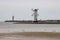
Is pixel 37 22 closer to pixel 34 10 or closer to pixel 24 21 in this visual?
pixel 34 10

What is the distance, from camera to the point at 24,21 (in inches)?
5694

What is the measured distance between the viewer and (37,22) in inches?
4663

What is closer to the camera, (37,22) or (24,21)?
(37,22)

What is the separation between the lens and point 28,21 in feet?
467

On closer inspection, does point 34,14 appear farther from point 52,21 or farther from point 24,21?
point 24,21

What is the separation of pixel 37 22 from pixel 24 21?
89.9 feet

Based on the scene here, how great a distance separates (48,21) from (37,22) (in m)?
9.63

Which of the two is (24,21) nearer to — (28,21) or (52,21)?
(28,21)

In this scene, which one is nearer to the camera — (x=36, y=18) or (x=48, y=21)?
(x=36, y=18)

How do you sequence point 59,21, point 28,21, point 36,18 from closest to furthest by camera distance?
point 36,18 < point 59,21 < point 28,21

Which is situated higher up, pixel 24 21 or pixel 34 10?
pixel 34 10

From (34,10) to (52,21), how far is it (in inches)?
500

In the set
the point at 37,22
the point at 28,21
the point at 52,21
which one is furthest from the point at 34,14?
the point at 28,21

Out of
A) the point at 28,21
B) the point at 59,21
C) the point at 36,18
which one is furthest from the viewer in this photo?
the point at 28,21
